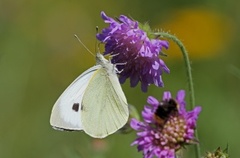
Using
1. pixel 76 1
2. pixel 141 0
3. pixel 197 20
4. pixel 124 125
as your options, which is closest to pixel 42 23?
pixel 76 1

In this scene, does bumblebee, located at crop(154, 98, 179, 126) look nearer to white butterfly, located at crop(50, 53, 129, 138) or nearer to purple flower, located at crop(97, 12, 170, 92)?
purple flower, located at crop(97, 12, 170, 92)

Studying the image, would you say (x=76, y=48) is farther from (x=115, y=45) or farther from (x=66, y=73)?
(x=115, y=45)

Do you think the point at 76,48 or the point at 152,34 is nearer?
the point at 152,34

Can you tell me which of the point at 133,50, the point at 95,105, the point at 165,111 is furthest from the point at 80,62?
the point at 165,111

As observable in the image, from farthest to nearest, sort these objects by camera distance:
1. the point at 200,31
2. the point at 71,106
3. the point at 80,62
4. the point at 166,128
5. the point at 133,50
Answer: the point at 200,31 < the point at 80,62 < the point at 71,106 < the point at 133,50 < the point at 166,128

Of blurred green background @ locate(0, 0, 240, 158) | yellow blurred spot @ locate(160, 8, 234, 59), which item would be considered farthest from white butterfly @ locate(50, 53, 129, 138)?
yellow blurred spot @ locate(160, 8, 234, 59)

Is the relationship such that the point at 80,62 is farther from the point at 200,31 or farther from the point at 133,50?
the point at 133,50
